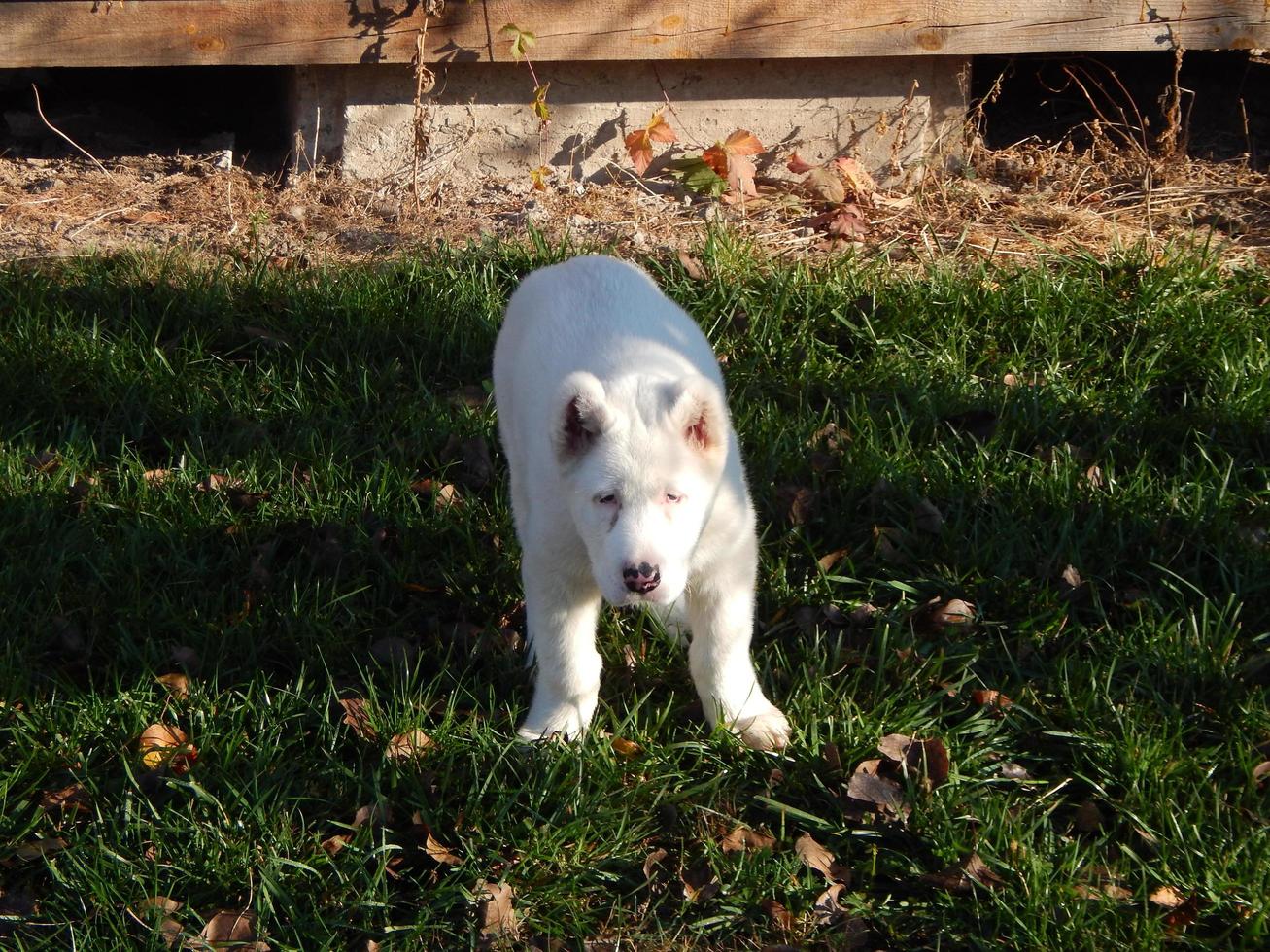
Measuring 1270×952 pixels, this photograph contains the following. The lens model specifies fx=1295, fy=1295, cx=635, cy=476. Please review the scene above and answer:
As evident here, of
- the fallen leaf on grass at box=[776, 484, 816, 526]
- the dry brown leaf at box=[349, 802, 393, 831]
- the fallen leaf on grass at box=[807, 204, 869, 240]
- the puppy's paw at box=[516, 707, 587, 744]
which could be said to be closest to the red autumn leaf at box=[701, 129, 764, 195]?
the fallen leaf on grass at box=[807, 204, 869, 240]

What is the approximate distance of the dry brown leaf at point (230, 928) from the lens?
3039mm

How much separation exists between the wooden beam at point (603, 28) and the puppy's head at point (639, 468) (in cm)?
325

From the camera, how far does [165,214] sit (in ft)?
20.7

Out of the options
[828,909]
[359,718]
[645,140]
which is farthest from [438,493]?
[645,140]

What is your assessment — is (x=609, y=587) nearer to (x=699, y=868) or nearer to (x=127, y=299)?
(x=699, y=868)

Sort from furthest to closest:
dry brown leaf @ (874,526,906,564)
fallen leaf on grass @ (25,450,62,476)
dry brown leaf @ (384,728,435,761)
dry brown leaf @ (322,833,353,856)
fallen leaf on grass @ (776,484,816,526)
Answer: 1. fallen leaf on grass @ (25,450,62,476)
2. fallen leaf on grass @ (776,484,816,526)
3. dry brown leaf @ (874,526,906,564)
4. dry brown leaf @ (384,728,435,761)
5. dry brown leaf @ (322,833,353,856)

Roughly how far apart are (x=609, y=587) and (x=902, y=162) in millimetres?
4087

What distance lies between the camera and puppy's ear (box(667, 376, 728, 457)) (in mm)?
3215

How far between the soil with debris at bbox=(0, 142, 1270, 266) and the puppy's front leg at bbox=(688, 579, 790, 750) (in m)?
2.64

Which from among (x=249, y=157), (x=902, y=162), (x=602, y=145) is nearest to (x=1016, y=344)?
(x=902, y=162)

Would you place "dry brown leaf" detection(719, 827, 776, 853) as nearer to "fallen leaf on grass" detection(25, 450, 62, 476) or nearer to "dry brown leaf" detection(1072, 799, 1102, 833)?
"dry brown leaf" detection(1072, 799, 1102, 833)

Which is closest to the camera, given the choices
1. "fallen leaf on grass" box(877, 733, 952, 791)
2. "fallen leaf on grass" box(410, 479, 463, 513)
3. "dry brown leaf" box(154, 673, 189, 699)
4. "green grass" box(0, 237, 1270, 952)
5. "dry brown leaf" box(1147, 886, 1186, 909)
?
"dry brown leaf" box(1147, 886, 1186, 909)

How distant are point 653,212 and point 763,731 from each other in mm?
3349

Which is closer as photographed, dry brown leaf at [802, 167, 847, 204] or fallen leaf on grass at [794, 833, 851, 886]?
fallen leaf on grass at [794, 833, 851, 886]
